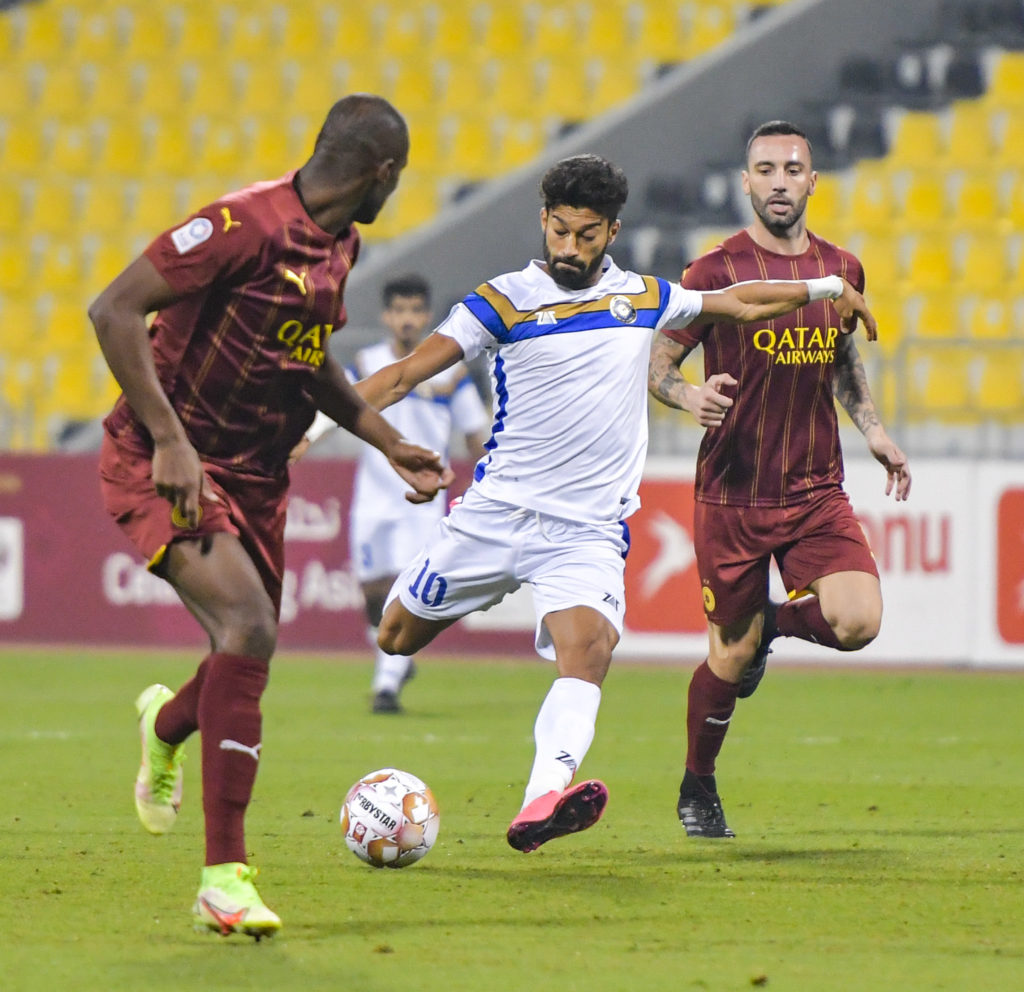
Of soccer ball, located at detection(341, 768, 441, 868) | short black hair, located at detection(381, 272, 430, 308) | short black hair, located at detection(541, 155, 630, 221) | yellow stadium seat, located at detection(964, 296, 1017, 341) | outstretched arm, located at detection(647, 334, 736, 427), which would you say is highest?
yellow stadium seat, located at detection(964, 296, 1017, 341)

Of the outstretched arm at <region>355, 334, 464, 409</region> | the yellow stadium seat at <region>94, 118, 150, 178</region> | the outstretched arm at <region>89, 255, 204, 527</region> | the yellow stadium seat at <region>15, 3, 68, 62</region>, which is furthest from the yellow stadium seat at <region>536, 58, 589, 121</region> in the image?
the outstretched arm at <region>89, 255, 204, 527</region>

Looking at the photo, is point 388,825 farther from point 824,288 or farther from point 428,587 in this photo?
point 824,288

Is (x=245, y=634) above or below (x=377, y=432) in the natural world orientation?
below

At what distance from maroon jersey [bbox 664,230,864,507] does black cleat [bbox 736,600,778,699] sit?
0.40m

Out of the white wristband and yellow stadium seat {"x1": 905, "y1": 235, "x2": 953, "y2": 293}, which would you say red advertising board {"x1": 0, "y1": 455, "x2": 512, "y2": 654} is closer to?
yellow stadium seat {"x1": 905, "y1": 235, "x2": 953, "y2": 293}

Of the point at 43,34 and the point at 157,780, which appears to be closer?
the point at 157,780

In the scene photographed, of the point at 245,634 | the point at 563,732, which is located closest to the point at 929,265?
the point at 563,732

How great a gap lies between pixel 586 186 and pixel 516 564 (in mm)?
1226

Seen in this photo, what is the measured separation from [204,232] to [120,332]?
0.34 metres

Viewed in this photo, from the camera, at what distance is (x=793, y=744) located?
9680 mm

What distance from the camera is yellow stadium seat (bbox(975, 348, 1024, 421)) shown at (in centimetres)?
1317

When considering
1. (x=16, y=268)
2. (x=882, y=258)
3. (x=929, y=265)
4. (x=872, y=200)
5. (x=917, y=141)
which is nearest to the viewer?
(x=929, y=265)

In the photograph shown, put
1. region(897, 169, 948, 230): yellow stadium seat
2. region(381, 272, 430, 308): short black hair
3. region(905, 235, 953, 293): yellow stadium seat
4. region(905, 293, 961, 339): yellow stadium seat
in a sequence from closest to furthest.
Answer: region(381, 272, 430, 308): short black hair → region(905, 293, 961, 339): yellow stadium seat → region(905, 235, 953, 293): yellow stadium seat → region(897, 169, 948, 230): yellow stadium seat

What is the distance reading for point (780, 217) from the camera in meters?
6.89
